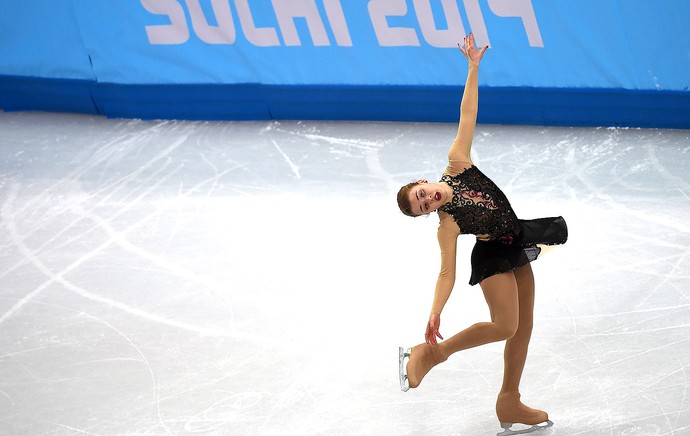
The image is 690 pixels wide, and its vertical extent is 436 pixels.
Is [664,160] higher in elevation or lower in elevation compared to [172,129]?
lower

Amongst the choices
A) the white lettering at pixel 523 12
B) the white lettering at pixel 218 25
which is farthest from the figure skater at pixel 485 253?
the white lettering at pixel 218 25

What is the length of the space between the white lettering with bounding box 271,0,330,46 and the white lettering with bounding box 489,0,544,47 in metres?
1.26

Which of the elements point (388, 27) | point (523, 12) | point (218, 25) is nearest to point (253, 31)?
point (218, 25)

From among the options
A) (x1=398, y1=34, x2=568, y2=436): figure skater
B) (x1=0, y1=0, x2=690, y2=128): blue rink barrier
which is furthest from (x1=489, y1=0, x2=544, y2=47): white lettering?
(x1=398, y1=34, x2=568, y2=436): figure skater

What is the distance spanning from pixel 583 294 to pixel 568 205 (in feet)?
3.55

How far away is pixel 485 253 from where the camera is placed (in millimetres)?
3943

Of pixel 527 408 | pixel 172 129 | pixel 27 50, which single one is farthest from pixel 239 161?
pixel 527 408

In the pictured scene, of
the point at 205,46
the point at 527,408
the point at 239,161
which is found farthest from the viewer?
the point at 205,46

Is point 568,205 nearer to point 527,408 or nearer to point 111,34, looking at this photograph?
point 527,408

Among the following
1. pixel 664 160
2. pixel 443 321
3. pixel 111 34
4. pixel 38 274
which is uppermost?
pixel 111 34

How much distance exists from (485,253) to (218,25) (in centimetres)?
423

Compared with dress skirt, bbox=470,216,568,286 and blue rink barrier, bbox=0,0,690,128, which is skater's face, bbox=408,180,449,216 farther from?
blue rink barrier, bbox=0,0,690,128

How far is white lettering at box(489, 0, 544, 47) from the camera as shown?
6.93 metres

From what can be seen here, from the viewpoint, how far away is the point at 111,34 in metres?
7.74
